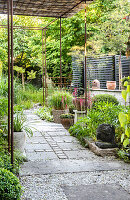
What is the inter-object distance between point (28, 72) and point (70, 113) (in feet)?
24.8

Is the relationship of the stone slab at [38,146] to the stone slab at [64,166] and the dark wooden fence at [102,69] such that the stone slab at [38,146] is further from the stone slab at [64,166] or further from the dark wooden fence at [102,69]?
the dark wooden fence at [102,69]

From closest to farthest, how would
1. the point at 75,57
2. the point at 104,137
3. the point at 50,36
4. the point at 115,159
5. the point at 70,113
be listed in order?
the point at 115,159, the point at 104,137, the point at 70,113, the point at 75,57, the point at 50,36

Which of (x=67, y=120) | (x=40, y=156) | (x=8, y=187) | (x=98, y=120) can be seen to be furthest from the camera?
(x=67, y=120)

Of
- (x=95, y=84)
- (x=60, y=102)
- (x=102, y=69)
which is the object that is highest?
(x=102, y=69)

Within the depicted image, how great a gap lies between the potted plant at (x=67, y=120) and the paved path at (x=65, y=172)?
5.77 feet

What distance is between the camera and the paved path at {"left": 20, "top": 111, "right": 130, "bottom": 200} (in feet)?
9.25

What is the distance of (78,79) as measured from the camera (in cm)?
1238

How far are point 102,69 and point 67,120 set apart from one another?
5.15 m

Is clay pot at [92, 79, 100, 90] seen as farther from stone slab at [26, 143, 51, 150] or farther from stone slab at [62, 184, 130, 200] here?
stone slab at [62, 184, 130, 200]

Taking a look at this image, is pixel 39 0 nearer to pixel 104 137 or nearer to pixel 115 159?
pixel 104 137

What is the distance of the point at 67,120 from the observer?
22.0 feet

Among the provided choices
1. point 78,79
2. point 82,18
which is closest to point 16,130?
point 78,79

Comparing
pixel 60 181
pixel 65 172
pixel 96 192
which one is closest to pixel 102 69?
pixel 65 172

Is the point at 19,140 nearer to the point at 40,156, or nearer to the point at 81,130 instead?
the point at 40,156
